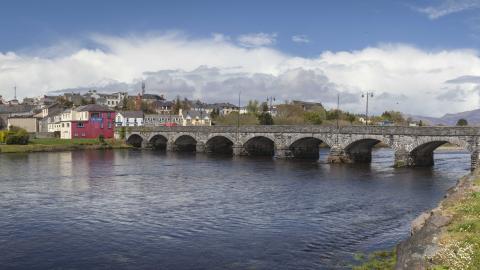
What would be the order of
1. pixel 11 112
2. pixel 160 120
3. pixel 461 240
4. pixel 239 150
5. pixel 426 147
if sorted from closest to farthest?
pixel 461 240 → pixel 426 147 → pixel 239 150 → pixel 11 112 → pixel 160 120

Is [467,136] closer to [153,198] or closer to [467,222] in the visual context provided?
[153,198]

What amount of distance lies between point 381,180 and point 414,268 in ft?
131

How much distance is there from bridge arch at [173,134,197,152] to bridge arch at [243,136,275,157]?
789 inches

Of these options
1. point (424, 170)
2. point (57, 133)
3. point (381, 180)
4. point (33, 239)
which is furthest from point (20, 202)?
point (57, 133)

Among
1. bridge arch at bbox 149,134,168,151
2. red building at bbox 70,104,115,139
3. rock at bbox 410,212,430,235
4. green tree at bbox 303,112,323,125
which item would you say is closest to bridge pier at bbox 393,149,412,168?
rock at bbox 410,212,430,235

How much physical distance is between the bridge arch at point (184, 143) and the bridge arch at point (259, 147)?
65.8 ft

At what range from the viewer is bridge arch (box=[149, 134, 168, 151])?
126594 millimetres

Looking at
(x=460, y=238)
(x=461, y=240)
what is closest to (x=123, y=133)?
(x=460, y=238)

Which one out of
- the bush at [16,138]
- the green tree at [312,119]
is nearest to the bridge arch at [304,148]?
the bush at [16,138]

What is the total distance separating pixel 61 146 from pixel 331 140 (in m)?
63.2

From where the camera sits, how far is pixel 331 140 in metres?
78.6

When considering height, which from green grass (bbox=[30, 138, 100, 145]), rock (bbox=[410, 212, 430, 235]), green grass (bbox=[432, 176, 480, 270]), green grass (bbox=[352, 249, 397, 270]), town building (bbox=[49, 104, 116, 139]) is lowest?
green grass (bbox=[352, 249, 397, 270])

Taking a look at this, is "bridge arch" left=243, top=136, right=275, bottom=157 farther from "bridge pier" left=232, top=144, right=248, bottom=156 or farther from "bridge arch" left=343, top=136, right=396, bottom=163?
"bridge arch" left=343, top=136, right=396, bottom=163

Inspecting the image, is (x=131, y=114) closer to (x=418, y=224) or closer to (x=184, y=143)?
(x=184, y=143)
